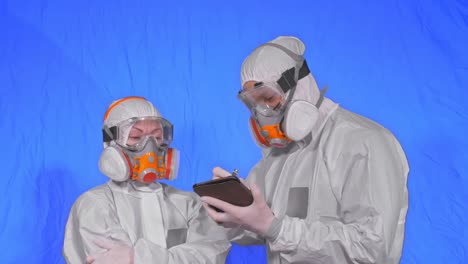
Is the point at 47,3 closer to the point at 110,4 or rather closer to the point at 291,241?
the point at 110,4


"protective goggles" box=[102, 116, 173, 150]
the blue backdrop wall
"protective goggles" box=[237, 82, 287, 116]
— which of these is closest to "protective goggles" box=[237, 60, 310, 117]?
"protective goggles" box=[237, 82, 287, 116]

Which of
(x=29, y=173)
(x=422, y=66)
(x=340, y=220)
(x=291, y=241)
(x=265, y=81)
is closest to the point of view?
(x=291, y=241)

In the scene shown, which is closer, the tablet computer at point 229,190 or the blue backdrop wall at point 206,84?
the tablet computer at point 229,190

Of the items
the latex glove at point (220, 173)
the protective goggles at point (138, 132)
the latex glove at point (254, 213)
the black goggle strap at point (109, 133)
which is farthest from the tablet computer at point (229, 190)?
the black goggle strap at point (109, 133)

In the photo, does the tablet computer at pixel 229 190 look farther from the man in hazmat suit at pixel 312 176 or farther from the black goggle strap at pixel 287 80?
the black goggle strap at pixel 287 80

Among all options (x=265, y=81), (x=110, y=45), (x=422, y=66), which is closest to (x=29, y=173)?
(x=110, y=45)

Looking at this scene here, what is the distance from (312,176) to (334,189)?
0.42 feet

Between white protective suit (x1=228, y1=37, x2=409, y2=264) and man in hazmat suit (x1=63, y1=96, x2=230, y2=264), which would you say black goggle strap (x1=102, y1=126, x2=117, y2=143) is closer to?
man in hazmat suit (x1=63, y1=96, x2=230, y2=264)

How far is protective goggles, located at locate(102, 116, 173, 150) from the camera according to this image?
2992mm

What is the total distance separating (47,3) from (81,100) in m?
0.74

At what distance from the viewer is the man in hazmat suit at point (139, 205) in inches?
110

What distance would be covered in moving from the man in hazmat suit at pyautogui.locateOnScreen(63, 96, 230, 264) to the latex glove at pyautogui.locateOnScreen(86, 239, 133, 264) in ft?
0.14

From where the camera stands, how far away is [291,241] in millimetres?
2219

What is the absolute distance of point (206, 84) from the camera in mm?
4391
